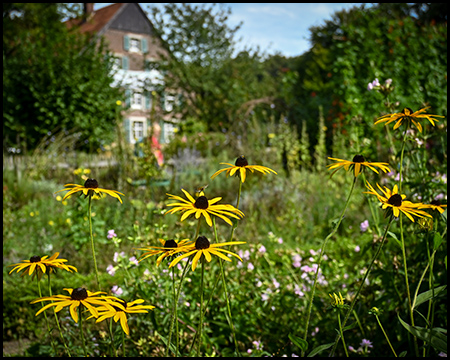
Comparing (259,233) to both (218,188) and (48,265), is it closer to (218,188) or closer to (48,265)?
(218,188)

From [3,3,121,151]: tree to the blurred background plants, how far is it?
0.20ft

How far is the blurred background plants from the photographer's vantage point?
193 cm

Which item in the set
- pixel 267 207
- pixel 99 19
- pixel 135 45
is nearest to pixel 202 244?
pixel 267 207

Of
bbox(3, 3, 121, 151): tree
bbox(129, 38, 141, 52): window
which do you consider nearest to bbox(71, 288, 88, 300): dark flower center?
bbox(3, 3, 121, 151): tree

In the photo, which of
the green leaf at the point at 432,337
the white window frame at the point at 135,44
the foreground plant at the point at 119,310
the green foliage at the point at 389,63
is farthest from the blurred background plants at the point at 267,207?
the white window frame at the point at 135,44

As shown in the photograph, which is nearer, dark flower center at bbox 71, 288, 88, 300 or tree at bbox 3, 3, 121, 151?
dark flower center at bbox 71, 288, 88, 300

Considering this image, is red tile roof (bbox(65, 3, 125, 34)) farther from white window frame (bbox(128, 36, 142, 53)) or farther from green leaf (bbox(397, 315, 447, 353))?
green leaf (bbox(397, 315, 447, 353))

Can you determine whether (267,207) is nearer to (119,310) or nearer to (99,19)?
(119,310)

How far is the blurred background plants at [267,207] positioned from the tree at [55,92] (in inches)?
2.4

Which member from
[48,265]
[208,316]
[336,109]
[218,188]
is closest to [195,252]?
[48,265]

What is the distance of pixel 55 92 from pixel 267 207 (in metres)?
6.50

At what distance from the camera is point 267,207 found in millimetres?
4582

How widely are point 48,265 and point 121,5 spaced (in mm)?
22176

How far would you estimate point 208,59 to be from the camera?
464 inches
